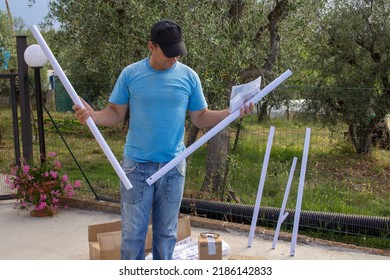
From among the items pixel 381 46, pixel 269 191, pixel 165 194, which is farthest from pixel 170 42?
pixel 381 46

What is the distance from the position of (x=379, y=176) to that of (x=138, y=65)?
6626 mm

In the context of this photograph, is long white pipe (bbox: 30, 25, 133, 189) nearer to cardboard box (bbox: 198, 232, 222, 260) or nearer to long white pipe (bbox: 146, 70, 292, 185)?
long white pipe (bbox: 146, 70, 292, 185)

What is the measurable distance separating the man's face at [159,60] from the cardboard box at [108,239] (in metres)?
1.58

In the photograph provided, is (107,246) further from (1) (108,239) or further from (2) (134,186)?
(2) (134,186)

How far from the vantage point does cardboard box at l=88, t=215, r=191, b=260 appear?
13.5ft

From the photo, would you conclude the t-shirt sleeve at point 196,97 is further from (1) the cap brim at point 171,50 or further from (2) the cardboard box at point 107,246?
(2) the cardboard box at point 107,246

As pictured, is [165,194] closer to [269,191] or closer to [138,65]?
[138,65]

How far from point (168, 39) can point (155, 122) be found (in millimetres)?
478

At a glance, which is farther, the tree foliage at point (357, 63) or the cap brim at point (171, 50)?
the tree foliage at point (357, 63)

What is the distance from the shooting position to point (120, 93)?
3.22m

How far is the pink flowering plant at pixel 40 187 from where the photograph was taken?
5.84 metres

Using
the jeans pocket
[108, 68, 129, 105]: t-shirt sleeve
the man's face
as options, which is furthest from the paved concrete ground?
the man's face

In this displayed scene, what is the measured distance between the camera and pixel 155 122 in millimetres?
3133

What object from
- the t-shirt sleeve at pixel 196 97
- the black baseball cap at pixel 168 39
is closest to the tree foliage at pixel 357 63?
the t-shirt sleeve at pixel 196 97
